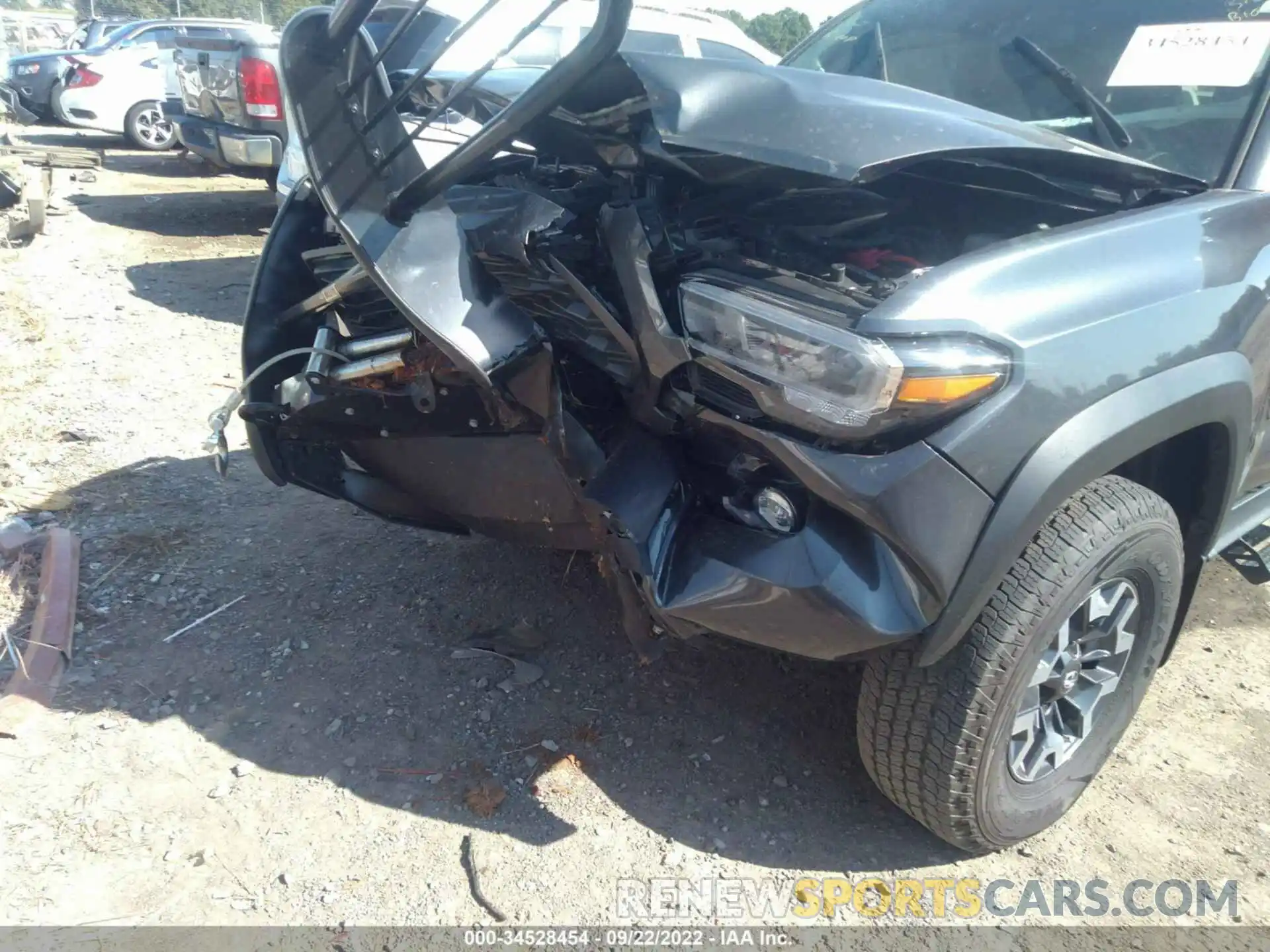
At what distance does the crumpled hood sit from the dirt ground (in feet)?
3.69

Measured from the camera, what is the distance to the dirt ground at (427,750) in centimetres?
218

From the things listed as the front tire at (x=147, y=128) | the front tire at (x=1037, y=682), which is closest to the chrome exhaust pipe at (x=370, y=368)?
the front tire at (x=1037, y=682)

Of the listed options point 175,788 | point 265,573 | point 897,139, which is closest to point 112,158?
point 265,573

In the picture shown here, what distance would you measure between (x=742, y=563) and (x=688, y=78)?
0.97m

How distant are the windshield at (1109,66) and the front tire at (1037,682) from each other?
104 centimetres

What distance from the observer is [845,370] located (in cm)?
173

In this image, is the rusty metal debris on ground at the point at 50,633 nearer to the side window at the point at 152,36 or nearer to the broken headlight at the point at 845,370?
the broken headlight at the point at 845,370

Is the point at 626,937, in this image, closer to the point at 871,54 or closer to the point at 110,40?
the point at 871,54

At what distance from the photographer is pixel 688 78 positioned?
188 cm

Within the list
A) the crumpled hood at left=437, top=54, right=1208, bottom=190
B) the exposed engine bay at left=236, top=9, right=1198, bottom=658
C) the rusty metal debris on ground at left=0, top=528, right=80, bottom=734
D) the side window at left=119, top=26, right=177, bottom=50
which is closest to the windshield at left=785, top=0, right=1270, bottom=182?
the exposed engine bay at left=236, top=9, right=1198, bottom=658

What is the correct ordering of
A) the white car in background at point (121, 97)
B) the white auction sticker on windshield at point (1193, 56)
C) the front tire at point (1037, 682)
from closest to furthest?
the front tire at point (1037, 682) < the white auction sticker on windshield at point (1193, 56) < the white car in background at point (121, 97)

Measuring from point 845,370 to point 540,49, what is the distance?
3488mm

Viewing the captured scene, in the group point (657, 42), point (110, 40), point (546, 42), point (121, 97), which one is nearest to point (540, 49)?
point (546, 42)

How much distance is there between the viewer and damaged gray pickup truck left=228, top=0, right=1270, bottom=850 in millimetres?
1771
